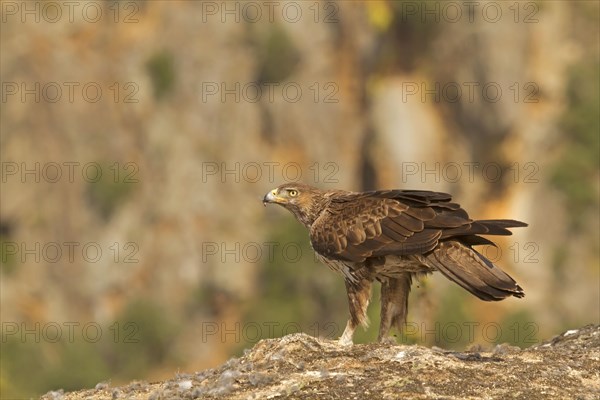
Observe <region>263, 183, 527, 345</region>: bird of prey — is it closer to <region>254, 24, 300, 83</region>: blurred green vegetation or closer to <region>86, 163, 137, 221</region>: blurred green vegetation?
<region>86, 163, 137, 221</region>: blurred green vegetation

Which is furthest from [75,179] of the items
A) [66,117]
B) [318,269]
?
[318,269]

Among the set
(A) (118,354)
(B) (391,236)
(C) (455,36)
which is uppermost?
(C) (455,36)

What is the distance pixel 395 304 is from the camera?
48.1 ft

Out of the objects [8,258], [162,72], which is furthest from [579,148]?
[8,258]

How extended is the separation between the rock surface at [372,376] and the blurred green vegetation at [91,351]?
177 feet

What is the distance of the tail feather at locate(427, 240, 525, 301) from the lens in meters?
12.9

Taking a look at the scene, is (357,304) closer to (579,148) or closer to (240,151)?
(240,151)

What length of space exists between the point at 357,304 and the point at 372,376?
2.21 meters

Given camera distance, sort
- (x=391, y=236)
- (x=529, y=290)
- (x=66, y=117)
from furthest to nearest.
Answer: (x=66, y=117) < (x=529, y=290) < (x=391, y=236)

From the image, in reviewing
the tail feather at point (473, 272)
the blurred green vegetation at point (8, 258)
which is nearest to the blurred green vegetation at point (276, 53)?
the blurred green vegetation at point (8, 258)

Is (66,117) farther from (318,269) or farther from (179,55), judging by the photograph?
(318,269)

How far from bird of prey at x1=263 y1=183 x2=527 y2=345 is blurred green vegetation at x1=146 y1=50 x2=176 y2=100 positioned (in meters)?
60.0

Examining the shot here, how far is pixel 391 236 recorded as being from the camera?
14.1 meters

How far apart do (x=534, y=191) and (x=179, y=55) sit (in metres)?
23.6
